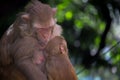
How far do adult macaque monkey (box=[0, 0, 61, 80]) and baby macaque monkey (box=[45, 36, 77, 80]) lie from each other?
1cm

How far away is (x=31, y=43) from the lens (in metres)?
1.17

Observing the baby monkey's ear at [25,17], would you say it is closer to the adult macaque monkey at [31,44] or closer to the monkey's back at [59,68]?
the adult macaque monkey at [31,44]

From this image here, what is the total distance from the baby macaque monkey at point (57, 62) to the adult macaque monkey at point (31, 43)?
0.05 ft

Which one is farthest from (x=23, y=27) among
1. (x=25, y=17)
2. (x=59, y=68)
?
(x=59, y=68)

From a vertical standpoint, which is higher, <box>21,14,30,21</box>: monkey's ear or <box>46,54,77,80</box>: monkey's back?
<box>21,14,30,21</box>: monkey's ear

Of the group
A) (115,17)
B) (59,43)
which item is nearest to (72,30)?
(115,17)

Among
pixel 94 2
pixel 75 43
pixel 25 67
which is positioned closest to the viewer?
pixel 25 67

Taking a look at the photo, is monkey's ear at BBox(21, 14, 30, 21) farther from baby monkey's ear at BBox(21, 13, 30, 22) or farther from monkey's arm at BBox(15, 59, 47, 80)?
monkey's arm at BBox(15, 59, 47, 80)

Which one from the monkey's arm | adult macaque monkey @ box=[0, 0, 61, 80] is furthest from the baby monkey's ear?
the monkey's arm

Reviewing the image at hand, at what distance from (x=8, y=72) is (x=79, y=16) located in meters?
1.60

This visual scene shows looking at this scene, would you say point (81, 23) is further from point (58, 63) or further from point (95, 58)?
point (58, 63)

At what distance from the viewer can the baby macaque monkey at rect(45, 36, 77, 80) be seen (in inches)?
46.1

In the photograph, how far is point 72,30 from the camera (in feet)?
8.93

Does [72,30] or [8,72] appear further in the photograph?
[72,30]
